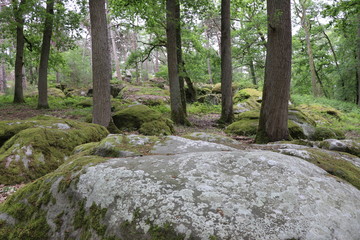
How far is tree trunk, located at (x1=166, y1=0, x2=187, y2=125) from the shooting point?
32.6 ft

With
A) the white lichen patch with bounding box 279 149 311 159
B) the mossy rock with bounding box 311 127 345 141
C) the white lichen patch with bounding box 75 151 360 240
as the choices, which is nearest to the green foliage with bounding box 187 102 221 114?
the mossy rock with bounding box 311 127 345 141

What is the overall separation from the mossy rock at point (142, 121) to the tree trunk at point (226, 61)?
353 centimetres

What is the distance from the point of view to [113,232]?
1573 millimetres

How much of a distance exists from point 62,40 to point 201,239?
15301 millimetres

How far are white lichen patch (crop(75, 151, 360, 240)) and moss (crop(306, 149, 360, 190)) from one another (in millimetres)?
374

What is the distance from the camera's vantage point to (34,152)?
4.37 m

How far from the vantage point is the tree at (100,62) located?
701cm

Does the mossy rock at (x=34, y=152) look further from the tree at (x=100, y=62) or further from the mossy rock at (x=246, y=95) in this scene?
the mossy rock at (x=246, y=95)

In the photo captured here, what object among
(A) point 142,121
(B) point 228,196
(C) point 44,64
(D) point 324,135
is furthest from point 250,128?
(C) point 44,64

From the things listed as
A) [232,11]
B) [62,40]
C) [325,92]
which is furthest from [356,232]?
[325,92]

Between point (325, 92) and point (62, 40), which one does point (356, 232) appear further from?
point (325, 92)

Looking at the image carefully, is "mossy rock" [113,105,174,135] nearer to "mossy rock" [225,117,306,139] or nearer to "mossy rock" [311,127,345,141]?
"mossy rock" [225,117,306,139]

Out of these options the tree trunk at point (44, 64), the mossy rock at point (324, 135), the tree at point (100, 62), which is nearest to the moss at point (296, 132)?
the mossy rock at point (324, 135)

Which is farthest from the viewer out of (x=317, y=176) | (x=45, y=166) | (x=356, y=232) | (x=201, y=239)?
(x=45, y=166)
